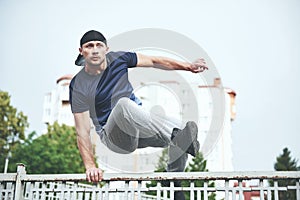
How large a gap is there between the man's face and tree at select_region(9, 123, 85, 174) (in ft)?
40.7

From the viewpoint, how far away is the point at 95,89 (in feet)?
13.1

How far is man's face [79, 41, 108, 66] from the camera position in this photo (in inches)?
160

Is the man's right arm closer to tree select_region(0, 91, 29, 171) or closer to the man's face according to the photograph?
the man's face

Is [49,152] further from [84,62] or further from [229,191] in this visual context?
[229,191]

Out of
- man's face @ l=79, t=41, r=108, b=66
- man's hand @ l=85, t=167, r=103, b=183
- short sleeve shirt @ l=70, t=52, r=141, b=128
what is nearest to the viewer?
man's hand @ l=85, t=167, r=103, b=183

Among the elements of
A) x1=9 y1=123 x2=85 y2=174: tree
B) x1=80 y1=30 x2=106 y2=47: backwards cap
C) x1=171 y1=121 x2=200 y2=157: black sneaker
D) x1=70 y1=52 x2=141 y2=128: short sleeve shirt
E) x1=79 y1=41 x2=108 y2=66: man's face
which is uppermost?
x1=9 y1=123 x2=85 y2=174: tree

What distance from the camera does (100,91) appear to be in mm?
3975

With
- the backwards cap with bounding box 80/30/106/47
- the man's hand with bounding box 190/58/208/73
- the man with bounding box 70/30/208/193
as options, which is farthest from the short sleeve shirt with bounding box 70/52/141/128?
the man's hand with bounding box 190/58/208/73

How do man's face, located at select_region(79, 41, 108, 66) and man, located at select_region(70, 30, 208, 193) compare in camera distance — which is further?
man's face, located at select_region(79, 41, 108, 66)

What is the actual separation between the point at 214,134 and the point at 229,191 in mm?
2286

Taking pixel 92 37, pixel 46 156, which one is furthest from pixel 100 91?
pixel 46 156

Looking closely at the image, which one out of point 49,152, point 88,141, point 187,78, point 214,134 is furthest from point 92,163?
point 49,152

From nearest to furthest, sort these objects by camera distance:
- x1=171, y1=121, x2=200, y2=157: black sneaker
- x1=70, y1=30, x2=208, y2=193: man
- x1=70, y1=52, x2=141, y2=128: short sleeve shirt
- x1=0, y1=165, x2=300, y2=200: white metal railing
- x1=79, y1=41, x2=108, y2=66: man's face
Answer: x1=0, y1=165, x2=300, y2=200: white metal railing, x1=171, y1=121, x2=200, y2=157: black sneaker, x1=70, y1=30, x2=208, y2=193: man, x1=70, y1=52, x2=141, y2=128: short sleeve shirt, x1=79, y1=41, x2=108, y2=66: man's face

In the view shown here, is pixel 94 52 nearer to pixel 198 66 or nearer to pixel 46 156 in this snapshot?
pixel 198 66
